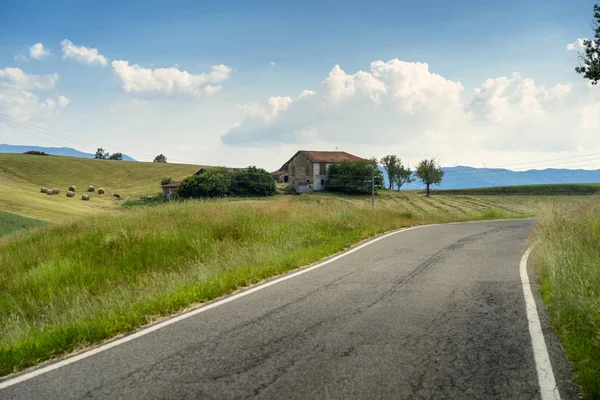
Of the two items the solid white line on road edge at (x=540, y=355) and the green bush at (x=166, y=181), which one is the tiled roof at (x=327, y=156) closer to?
the green bush at (x=166, y=181)

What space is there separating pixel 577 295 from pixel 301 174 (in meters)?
81.5

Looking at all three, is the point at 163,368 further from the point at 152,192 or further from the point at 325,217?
the point at 152,192

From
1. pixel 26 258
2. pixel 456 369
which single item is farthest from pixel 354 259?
pixel 26 258

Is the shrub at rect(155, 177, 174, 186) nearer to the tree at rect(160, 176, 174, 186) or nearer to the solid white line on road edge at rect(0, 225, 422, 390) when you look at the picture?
the tree at rect(160, 176, 174, 186)

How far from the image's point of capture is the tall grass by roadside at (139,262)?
6273 millimetres

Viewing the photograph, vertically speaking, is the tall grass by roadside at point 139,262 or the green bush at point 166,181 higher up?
the green bush at point 166,181

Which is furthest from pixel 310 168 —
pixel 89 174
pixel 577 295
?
pixel 577 295

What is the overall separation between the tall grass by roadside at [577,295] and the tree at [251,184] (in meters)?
66.9

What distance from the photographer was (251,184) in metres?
76.1

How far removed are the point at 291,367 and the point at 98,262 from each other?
10.0 metres

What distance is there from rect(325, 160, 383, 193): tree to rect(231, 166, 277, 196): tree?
13.2 m

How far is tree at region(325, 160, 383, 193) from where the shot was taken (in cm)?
8038

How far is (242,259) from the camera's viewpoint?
1055 cm

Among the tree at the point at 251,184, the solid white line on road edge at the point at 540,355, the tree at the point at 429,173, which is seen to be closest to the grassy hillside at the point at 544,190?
the tree at the point at 429,173
